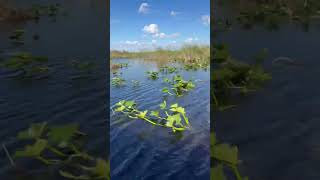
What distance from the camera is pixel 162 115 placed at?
172 centimetres

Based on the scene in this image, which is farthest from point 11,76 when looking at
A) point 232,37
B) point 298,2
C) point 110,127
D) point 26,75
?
point 298,2

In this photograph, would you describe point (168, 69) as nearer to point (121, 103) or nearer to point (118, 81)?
point (118, 81)

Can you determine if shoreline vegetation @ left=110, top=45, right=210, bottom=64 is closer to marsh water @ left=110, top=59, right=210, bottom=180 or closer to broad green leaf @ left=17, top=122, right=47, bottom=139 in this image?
marsh water @ left=110, top=59, right=210, bottom=180

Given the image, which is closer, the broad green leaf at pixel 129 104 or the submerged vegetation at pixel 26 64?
the broad green leaf at pixel 129 104

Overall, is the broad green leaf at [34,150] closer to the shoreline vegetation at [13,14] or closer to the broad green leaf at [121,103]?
the broad green leaf at [121,103]

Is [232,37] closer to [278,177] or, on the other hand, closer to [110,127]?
[110,127]

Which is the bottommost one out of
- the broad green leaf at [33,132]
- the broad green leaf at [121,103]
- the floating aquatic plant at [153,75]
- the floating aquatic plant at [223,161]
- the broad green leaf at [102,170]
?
the broad green leaf at [102,170]

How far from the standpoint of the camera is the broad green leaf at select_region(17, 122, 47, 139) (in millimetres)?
1338

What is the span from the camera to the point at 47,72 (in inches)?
73.2

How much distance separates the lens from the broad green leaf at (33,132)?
1338 mm

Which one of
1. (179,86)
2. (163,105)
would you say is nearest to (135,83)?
(179,86)

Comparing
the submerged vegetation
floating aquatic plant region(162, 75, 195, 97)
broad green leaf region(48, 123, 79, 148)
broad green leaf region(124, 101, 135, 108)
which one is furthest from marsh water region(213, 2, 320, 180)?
the submerged vegetation

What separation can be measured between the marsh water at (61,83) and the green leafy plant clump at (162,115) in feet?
0.33

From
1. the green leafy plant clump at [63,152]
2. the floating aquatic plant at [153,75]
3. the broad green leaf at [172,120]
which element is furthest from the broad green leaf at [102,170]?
the floating aquatic plant at [153,75]
